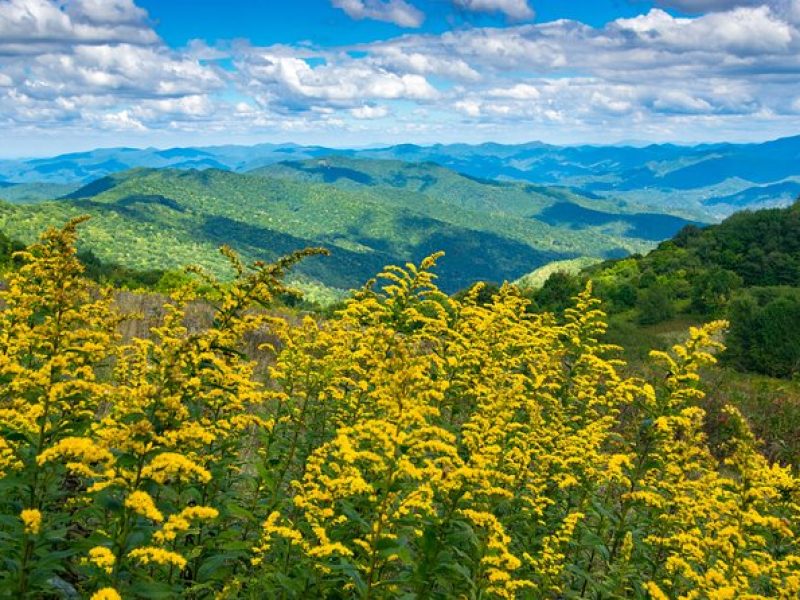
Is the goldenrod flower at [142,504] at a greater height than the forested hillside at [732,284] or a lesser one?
greater

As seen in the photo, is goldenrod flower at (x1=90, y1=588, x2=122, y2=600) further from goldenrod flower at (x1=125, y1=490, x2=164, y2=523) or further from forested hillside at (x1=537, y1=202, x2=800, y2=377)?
forested hillside at (x1=537, y1=202, x2=800, y2=377)

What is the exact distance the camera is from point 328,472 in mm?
7707

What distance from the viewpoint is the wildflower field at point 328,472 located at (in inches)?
216

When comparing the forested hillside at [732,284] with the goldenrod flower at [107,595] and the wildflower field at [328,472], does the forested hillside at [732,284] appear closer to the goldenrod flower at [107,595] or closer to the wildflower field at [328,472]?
the wildflower field at [328,472]

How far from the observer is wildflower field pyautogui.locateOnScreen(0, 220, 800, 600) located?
5.49m

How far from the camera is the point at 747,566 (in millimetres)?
6418

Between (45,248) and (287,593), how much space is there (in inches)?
185

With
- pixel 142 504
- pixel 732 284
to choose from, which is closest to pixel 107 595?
pixel 142 504

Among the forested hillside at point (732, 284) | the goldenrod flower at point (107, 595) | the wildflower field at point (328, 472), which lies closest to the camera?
the goldenrod flower at point (107, 595)

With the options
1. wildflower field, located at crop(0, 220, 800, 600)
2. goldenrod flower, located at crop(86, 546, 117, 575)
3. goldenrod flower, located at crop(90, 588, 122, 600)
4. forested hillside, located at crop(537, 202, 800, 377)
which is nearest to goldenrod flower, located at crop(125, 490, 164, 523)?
wildflower field, located at crop(0, 220, 800, 600)

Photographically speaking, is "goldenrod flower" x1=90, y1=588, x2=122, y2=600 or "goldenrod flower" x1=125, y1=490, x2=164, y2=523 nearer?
"goldenrod flower" x1=90, y1=588, x2=122, y2=600

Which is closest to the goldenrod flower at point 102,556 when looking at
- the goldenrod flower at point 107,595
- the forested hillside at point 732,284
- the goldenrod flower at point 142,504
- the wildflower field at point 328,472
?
the wildflower field at point 328,472

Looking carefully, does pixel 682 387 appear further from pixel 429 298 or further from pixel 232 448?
pixel 232 448

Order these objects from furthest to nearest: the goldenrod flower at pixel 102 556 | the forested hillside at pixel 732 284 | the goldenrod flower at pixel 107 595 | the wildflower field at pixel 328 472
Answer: the forested hillside at pixel 732 284, the wildflower field at pixel 328 472, the goldenrod flower at pixel 102 556, the goldenrod flower at pixel 107 595
